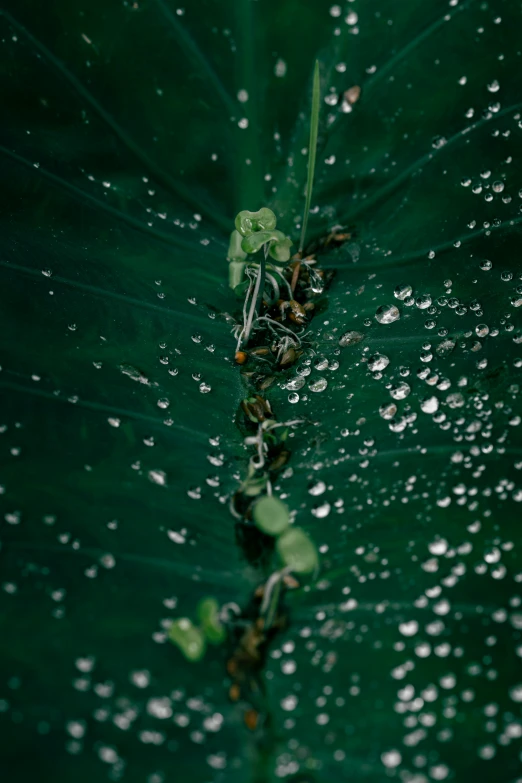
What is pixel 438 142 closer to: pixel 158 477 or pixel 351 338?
pixel 351 338

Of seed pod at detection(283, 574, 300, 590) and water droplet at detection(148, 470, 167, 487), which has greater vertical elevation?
water droplet at detection(148, 470, 167, 487)

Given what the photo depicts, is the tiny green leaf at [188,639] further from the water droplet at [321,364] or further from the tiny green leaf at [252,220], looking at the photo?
the tiny green leaf at [252,220]

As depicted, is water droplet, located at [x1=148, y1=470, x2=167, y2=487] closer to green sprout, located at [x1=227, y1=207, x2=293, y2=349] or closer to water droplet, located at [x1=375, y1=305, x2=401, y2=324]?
green sprout, located at [x1=227, y1=207, x2=293, y2=349]

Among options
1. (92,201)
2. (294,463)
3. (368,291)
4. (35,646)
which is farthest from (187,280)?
(35,646)

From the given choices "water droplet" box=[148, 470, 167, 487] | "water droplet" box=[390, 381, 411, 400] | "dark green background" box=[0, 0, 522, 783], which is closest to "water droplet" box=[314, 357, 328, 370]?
"dark green background" box=[0, 0, 522, 783]

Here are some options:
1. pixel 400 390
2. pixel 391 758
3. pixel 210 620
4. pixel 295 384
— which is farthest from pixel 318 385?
pixel 391 758

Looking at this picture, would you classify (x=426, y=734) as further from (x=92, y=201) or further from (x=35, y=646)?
(x=92, y=201)

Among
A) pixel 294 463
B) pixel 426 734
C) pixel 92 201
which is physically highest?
pixel 92 201
